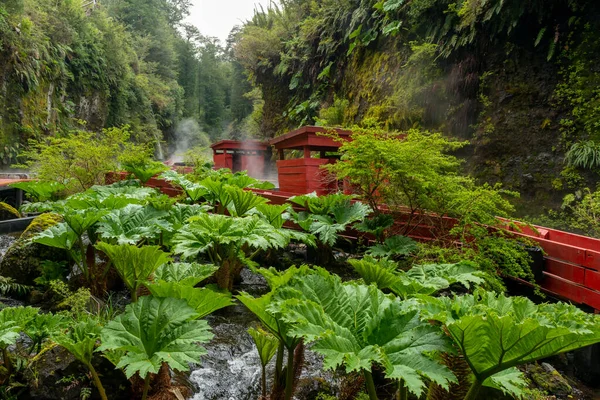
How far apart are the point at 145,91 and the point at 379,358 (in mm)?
29859

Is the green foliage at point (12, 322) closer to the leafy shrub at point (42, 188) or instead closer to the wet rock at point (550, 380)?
the wet rock at point (550, 380)

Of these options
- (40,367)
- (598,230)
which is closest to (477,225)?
(598,230)

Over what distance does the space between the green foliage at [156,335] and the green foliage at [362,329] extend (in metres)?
0.51

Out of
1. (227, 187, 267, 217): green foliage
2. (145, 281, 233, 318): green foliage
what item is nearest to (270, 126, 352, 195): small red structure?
(227, 187, 267, 217): green foliage

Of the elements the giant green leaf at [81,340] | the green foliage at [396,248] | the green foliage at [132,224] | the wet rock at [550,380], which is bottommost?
the wet rock at [550,380]

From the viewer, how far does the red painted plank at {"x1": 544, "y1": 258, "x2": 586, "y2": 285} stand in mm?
3413

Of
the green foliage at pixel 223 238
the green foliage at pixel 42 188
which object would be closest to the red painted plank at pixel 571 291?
the green foliage at pixel 223 238

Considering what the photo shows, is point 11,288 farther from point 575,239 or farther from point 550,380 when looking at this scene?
point 575,239

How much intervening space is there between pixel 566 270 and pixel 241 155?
14.4m

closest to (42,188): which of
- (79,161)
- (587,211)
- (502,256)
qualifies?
(79,161)

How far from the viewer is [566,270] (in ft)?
11.7

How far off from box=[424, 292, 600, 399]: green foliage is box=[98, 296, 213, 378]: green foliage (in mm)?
1092

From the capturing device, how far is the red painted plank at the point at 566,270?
11.2 ft

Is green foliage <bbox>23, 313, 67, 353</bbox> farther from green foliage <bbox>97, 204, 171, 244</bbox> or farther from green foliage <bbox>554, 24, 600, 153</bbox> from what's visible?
green foliage <bbox>554, 24, 600, 153</bbox>
